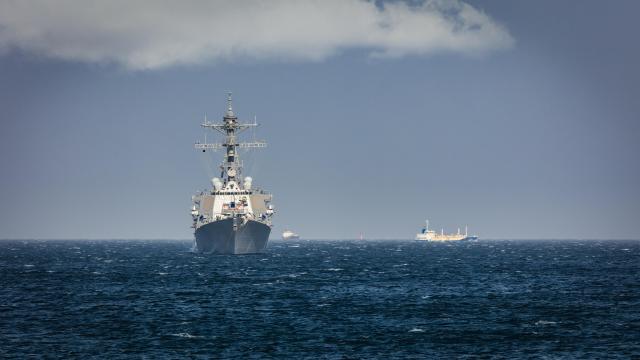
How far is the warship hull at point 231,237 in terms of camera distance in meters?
159

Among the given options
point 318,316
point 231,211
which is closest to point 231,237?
point 231,211

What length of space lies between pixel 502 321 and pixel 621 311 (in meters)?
12.8

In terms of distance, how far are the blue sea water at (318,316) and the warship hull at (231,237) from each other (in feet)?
124

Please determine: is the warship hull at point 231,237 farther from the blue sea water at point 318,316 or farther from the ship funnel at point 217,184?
the blue sea water at point 318,316

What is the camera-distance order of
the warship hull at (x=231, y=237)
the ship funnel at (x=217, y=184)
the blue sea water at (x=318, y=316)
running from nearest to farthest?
the blue sea water at (x=318, y=316)
the warship hull at (x=231, y=237)
the ship funnel at (x=217, y=184)

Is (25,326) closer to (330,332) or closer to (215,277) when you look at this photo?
(330,332)

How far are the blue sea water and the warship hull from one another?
124 ft

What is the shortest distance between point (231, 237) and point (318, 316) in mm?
87292

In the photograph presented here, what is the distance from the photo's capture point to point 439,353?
2179 inches

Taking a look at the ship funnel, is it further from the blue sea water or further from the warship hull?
the blue sea water

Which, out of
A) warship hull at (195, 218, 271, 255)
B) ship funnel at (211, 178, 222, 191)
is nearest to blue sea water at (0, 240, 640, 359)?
warship hull at (195, 218, 271, 255)

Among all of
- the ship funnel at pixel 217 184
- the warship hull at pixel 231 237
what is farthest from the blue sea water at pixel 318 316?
the ship funnel at pixel 217 184

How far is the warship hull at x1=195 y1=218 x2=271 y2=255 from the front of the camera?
6250 inches

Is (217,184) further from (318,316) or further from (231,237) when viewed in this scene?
(318,316)
